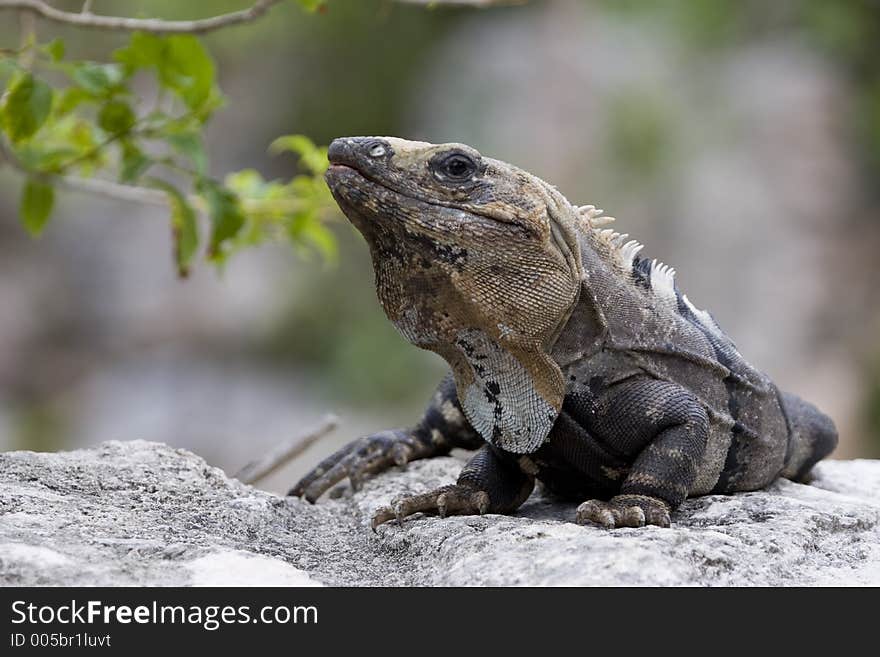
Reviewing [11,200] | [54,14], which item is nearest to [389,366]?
[11,200]

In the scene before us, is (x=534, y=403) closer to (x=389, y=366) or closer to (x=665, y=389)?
(x=665, y=389)

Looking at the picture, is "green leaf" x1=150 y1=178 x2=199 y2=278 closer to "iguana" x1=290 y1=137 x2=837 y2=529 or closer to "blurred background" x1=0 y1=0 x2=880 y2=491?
"iguana" x1=290 y1=137 x2=837 y2=529

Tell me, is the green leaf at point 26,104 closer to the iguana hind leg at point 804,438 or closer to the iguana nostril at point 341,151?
the iguana nostril at point 341,151

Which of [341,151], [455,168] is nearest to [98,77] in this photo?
[341,151]

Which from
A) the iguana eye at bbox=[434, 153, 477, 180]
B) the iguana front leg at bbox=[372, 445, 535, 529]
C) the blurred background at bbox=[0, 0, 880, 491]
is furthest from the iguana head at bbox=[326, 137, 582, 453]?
the blurred background at bbox=[0, 0, 880, 491]

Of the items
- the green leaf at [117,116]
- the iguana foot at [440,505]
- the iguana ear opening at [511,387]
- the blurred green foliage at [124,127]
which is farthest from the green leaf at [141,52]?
the iguana foot at [440,505]
